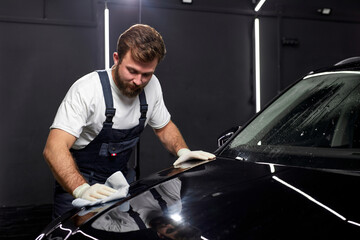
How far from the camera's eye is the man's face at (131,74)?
1.77 m

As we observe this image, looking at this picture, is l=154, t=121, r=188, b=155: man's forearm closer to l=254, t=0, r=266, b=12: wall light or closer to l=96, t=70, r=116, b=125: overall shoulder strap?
l=96, t=70, r=116, b=125: overall shoulder strap

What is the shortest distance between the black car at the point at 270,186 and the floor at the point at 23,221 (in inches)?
89.1

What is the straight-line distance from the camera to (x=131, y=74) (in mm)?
1785

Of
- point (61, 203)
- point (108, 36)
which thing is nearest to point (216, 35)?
point (108, 36)

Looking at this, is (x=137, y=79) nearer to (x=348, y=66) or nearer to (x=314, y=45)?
(x=348, y=66)

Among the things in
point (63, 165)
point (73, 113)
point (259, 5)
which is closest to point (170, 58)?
point (259, 5)

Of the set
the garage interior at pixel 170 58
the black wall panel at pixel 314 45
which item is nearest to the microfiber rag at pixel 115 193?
the garage interior at pixel 170 58

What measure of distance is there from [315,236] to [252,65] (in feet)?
13.2

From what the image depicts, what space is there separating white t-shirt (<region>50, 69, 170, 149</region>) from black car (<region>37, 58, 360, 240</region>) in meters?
0.64

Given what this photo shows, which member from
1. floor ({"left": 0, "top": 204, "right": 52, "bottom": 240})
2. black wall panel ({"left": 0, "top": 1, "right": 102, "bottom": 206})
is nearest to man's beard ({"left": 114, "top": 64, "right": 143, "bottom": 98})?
floor ({"left": 0, "top": 204, "right": 52, "bottom": 240})

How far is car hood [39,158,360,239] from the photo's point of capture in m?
0.65

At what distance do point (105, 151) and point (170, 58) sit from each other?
2.54m

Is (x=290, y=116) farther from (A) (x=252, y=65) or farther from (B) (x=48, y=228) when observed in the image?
(A) (x=252, y=65)

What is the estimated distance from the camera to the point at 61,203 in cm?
180
